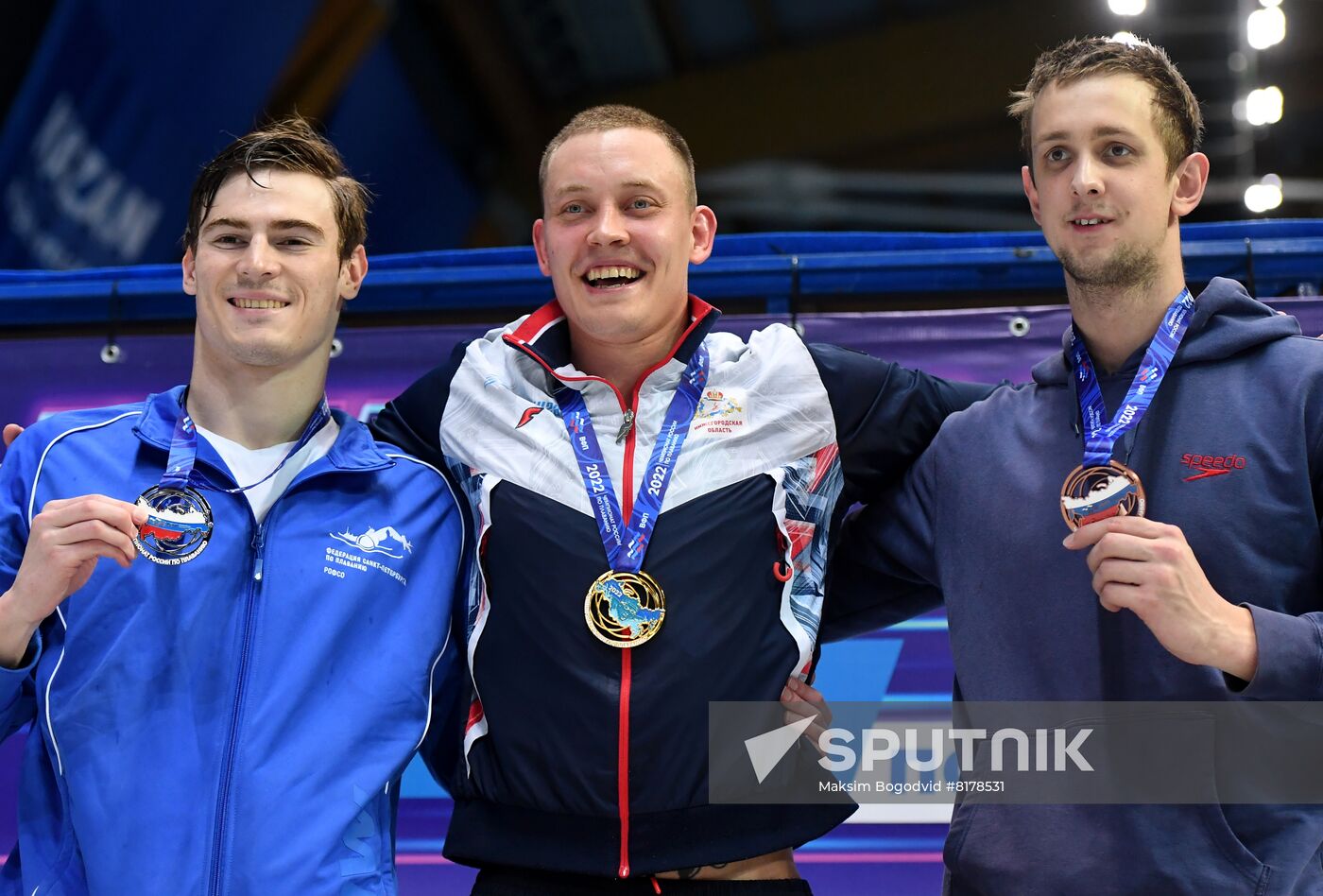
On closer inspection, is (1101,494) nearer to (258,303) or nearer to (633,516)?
(633,516)

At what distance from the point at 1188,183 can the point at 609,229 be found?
111 centimetres

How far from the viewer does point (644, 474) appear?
2412 mm

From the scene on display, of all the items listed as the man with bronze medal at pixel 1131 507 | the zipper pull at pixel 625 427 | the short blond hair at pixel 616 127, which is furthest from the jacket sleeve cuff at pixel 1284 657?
the short blond hair at pixel 616 127

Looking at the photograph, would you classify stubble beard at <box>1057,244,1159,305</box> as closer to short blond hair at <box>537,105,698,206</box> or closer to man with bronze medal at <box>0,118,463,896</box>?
short blond hair at <box>537,105,698,206</box>

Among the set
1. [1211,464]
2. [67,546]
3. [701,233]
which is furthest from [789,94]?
[67,546]

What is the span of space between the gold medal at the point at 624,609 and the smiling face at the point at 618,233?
534 millimetres

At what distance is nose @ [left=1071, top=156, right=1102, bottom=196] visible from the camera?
2289mm

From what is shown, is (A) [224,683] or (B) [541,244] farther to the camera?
(B) [541,244]

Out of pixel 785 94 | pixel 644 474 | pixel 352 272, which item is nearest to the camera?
pixel 644 474

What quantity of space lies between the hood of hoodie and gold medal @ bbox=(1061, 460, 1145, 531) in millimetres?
291

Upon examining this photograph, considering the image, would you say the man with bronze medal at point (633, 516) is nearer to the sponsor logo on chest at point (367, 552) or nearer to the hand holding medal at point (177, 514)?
the sponsor logo on chest at point (367, 552)

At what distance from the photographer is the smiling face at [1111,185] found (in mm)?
2305

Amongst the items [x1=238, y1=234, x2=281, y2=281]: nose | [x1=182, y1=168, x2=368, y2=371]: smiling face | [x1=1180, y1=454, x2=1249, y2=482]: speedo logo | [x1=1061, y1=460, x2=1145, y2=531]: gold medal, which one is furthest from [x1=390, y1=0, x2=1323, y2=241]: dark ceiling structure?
[x1=1061, y1=460, x2=1145, y2=531]: gold medal

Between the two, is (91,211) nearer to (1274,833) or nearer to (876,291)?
(876,291)
